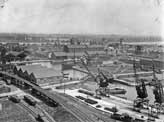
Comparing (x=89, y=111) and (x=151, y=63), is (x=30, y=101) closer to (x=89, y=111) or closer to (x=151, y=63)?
(x=89, y=111)

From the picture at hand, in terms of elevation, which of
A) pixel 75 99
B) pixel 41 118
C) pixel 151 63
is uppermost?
pixel 151 63

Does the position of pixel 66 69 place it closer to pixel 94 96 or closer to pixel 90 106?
pixel 94 96

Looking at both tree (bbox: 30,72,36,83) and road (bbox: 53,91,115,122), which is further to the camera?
tree (bbox: 30,72,36,83)

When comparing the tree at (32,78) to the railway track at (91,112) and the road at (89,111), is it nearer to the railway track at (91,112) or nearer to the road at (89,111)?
the road at (89,111)

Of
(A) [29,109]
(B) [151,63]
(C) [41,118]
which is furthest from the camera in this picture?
(B) [151,63]

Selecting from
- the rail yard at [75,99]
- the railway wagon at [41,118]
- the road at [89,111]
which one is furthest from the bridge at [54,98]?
the railway wagon at [41,118]

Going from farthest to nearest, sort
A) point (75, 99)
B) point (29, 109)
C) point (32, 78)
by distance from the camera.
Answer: point (32, 78), point (75, 99), point (29, 109)

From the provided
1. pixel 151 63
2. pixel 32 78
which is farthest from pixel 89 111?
pixel 151 63

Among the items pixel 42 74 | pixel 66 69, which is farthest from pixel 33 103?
pixel 66 69

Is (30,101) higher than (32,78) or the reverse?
the reverse

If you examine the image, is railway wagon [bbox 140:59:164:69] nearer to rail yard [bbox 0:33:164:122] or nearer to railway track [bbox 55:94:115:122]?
rail yard [bbox 0:33:164:122]

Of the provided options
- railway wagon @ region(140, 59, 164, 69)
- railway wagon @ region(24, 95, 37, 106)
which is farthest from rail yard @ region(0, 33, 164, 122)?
railway wagon @ region(140, 59, 164, 69)
